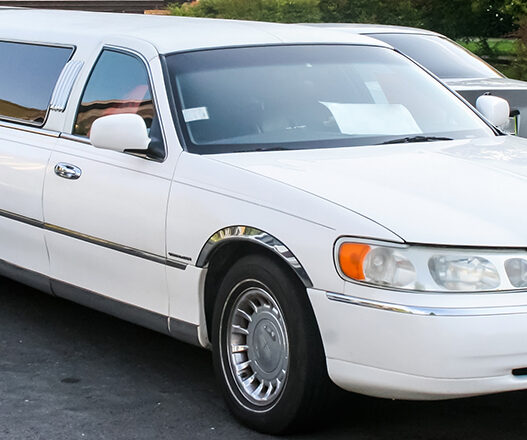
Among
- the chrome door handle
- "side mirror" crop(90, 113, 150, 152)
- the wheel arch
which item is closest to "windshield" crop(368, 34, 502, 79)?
the chrome door handle

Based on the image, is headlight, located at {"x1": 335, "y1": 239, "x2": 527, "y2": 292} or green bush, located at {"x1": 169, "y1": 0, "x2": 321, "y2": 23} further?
green bush, located at {"x1": 169, "y1": 0, "x2": 321, "y2": 23}

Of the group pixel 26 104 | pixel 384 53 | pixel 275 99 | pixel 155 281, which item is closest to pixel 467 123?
pixel 384 53

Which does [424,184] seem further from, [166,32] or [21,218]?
[21,218]

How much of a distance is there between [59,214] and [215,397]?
48.5 inches

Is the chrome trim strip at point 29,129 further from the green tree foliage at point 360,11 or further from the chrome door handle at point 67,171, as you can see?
the green tree foliage at point 360,11

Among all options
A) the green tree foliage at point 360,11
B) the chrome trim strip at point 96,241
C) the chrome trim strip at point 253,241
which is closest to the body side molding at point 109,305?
the chrome trim strip at point 96,241

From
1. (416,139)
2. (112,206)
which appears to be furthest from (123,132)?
(416,139)

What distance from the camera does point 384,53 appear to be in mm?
6605

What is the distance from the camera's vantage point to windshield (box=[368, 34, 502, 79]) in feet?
35.8

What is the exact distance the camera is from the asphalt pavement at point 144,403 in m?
5.05

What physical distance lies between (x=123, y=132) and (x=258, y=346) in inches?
46.0

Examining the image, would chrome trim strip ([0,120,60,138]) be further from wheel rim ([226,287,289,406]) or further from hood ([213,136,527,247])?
wheel rim ([226,287,289,406])

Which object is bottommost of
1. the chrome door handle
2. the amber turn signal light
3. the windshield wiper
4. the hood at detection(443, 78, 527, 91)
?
the hood at detection(443, 78, 527, 91)

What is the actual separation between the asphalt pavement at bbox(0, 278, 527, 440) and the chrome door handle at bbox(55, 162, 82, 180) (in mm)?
910
